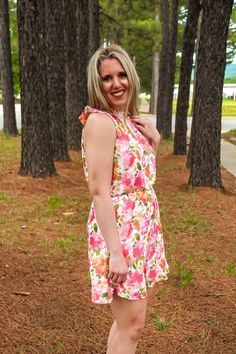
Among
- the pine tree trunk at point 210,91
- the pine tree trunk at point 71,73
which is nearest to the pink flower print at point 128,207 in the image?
the pine tree trunk at point 210,91

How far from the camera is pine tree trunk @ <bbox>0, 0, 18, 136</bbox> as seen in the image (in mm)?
16516

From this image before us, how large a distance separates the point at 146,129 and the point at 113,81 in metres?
0.35

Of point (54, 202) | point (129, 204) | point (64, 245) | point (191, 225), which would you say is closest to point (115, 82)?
point (129, 204)

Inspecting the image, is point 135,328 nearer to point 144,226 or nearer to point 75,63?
point 144,226

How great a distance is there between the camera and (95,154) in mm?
2014

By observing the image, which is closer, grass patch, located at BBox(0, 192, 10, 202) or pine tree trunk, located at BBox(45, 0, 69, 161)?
grass patch, located at BBox(0, 192, 10, 202)

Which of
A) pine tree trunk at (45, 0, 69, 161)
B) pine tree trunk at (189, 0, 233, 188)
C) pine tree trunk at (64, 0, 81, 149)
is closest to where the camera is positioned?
pine tree trunk at (189, 0, 233, 188)

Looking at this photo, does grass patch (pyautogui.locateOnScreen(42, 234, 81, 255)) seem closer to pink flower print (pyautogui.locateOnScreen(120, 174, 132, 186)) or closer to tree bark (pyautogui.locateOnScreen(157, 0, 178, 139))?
pink flower print (pyautogui.locateOnScreen(120, 174, 132, 186))

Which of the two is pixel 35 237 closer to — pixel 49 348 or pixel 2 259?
pixel 2 259

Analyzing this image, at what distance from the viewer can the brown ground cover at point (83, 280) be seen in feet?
11.1

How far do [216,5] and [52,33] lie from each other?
14.4ft

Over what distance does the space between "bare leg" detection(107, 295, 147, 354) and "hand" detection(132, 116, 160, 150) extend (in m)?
0.86

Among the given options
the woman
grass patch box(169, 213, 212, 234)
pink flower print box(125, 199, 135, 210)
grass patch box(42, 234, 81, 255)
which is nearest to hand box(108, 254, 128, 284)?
the woman

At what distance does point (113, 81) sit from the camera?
2.15 metres
